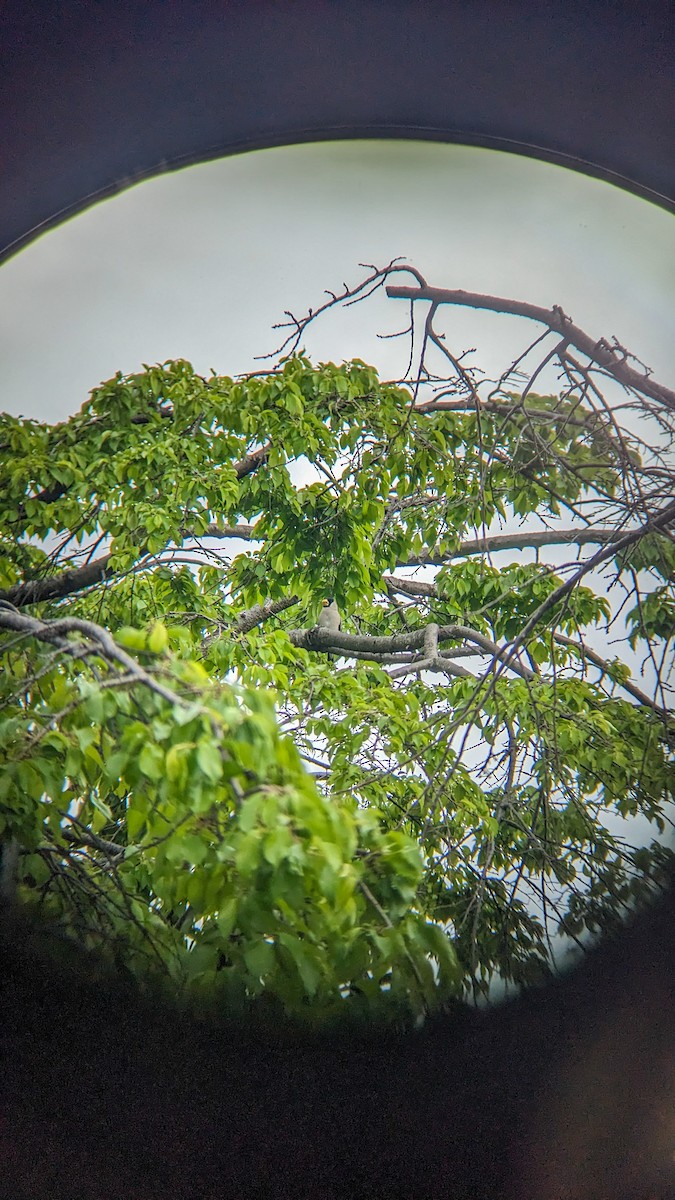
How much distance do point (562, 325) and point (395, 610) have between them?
47cm

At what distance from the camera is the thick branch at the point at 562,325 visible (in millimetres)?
1227

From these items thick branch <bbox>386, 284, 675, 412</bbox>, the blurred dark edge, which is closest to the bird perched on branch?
thick branch <bbox>386, 284, 675, 412</bbox>

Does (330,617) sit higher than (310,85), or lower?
lower

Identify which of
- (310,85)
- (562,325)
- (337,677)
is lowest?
(337,677)

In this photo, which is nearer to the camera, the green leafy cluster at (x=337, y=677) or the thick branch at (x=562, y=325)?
the green leafy cluster at (x=337, y=677)

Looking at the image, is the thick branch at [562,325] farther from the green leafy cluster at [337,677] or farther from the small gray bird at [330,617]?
the small gray bird at [330,617]

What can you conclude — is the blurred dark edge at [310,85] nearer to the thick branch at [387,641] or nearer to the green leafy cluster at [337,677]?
the green leafy cluster at [337,677]

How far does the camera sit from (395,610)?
128cm

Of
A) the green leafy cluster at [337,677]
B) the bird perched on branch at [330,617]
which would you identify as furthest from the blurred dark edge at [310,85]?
the bird perched on branch at [330,617]

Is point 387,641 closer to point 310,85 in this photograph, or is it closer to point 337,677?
point 337,677

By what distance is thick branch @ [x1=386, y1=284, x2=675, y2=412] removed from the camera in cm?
123

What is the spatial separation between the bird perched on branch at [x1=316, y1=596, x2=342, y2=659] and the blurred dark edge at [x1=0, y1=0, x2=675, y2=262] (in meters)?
0.68

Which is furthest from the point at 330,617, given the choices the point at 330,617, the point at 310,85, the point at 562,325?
the point at 310,85

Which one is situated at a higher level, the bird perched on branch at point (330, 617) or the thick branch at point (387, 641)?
the bird perched on branch at point (330, 617)
